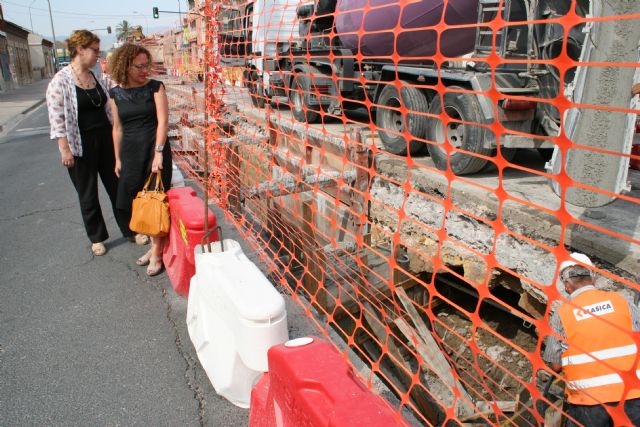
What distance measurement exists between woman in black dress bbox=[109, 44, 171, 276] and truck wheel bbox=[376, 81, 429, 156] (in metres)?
2.73

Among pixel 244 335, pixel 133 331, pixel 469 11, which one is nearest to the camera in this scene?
pixel 244 335

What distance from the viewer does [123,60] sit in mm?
3330

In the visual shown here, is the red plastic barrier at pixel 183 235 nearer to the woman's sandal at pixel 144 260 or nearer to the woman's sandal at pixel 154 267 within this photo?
the woman's sandal at pixel 154 267

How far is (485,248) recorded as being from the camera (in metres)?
4.55

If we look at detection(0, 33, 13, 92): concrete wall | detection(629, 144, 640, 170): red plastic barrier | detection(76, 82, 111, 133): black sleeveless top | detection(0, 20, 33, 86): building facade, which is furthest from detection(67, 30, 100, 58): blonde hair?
detection(0, 20, 33, 86): building facade

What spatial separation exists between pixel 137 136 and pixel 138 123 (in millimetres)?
107

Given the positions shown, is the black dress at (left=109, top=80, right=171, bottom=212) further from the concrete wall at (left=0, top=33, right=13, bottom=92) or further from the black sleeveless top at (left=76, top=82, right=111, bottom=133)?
the concrete wall at (left=0, top=33, right=13, bottom=92)

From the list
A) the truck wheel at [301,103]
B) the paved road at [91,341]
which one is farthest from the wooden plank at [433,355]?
the truck wheel at [301,103]

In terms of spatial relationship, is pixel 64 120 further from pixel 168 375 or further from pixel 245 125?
pixel 245 125

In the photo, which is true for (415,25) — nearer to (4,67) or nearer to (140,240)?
(140,240)

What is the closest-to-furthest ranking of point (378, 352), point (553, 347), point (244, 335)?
point (244, 335) < point (553, 347) < point (378, 352)

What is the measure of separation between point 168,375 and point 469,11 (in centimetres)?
521

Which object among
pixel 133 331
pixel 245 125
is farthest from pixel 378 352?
pixel 245 125

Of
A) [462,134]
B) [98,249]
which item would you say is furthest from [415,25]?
[98,249]
